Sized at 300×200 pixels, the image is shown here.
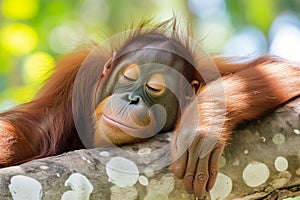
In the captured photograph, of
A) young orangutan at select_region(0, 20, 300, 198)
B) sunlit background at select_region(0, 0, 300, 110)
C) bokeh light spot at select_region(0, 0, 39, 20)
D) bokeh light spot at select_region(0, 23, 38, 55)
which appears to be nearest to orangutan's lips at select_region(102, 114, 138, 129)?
young orangutan at select_region(0, 20, 300, 198)

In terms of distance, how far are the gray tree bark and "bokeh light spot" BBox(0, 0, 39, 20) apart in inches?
145

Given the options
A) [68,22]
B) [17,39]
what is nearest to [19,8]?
[17,39]

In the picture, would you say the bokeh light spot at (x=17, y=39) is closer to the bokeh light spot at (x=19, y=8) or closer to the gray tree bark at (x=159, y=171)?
the bokeh light spot at (x=19, y=8)

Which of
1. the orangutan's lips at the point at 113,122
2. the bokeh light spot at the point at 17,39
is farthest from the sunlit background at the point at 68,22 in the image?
the orangutan's lips at the point at 113,122

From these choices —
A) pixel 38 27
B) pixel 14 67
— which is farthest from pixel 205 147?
pixel 38 27

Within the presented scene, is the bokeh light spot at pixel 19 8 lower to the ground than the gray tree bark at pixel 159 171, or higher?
lower

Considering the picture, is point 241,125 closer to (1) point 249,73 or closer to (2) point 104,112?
(1) point 249,73

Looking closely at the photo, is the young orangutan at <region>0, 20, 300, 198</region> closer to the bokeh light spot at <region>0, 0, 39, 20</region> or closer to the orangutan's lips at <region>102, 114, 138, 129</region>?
the orangutan's lips at <region>102, 114, 138, 129</region>

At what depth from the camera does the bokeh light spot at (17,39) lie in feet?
19.0

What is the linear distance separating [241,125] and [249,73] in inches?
14.2

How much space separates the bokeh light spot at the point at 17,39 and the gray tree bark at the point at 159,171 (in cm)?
342

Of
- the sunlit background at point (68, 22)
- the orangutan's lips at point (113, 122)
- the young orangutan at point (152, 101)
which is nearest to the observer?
the young orangutan at point (152, 101)

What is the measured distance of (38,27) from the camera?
21.3 ft

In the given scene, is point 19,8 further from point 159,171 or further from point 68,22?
point 159,171
